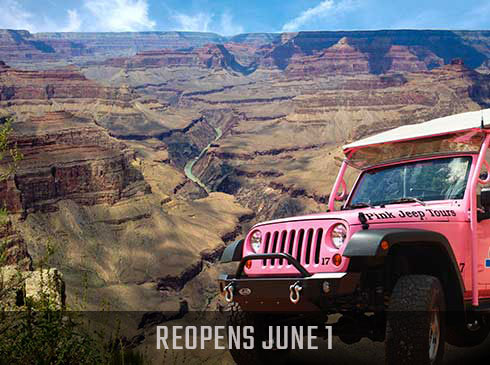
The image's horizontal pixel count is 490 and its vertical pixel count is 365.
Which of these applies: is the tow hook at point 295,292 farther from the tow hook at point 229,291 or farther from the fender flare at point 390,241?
the tow hook at point 229,291

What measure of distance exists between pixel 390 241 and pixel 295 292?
1208 millimetres

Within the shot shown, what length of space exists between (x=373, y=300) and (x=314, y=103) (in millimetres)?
177057

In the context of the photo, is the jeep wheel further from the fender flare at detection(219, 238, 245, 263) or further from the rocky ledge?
the rocky ledge

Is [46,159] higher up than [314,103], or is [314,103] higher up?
[314,103]

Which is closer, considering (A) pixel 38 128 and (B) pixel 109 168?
(B) pixel 109 168

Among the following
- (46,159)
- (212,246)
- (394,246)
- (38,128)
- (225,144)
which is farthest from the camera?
(225,144)

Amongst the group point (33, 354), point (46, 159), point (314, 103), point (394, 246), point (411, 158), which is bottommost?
point (33, 354)

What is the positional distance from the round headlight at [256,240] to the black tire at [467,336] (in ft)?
10.0

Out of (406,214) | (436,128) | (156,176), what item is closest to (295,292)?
(406,214)

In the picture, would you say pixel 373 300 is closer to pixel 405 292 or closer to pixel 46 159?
pixel 405 292

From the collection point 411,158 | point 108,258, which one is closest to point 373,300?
point 411,158

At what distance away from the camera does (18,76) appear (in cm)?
17862

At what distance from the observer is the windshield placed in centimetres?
839

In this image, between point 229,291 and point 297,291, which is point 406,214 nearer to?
point 297,291
